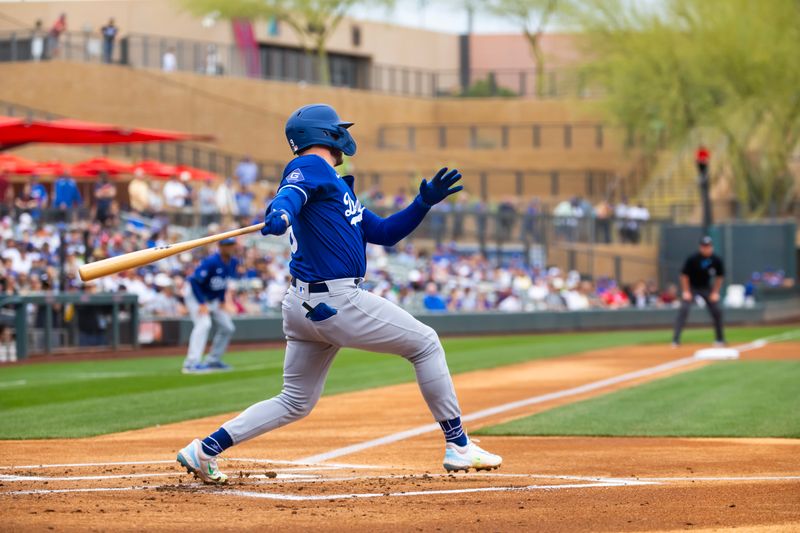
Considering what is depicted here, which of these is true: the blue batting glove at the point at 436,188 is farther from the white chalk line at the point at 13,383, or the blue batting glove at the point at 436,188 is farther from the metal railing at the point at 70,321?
the metal railing at the point at 70,321

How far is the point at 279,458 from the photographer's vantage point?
889cm

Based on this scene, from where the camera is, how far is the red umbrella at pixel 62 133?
17.8 meters

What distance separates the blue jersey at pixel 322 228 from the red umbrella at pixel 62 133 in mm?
11533

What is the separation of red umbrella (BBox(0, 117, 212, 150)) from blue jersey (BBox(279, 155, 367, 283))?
11533 millimetres

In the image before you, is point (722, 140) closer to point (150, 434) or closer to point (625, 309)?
point (625, 309)

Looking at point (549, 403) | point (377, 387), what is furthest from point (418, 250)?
point (549, 403)

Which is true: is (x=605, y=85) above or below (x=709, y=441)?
above

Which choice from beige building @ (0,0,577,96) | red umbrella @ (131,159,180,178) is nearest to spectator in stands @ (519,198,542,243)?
red umbrella @ (131,159,180,178)

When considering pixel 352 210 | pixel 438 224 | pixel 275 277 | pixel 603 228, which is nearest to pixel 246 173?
pixel 438 224

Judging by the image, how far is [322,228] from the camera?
7137mm

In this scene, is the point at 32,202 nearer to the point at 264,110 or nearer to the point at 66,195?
the point at 66,195

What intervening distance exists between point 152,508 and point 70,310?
16.1 metres

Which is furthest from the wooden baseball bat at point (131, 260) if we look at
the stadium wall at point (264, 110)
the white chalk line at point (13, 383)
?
the stadium wall at point (264, 110)

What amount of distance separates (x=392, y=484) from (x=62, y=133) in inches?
493
